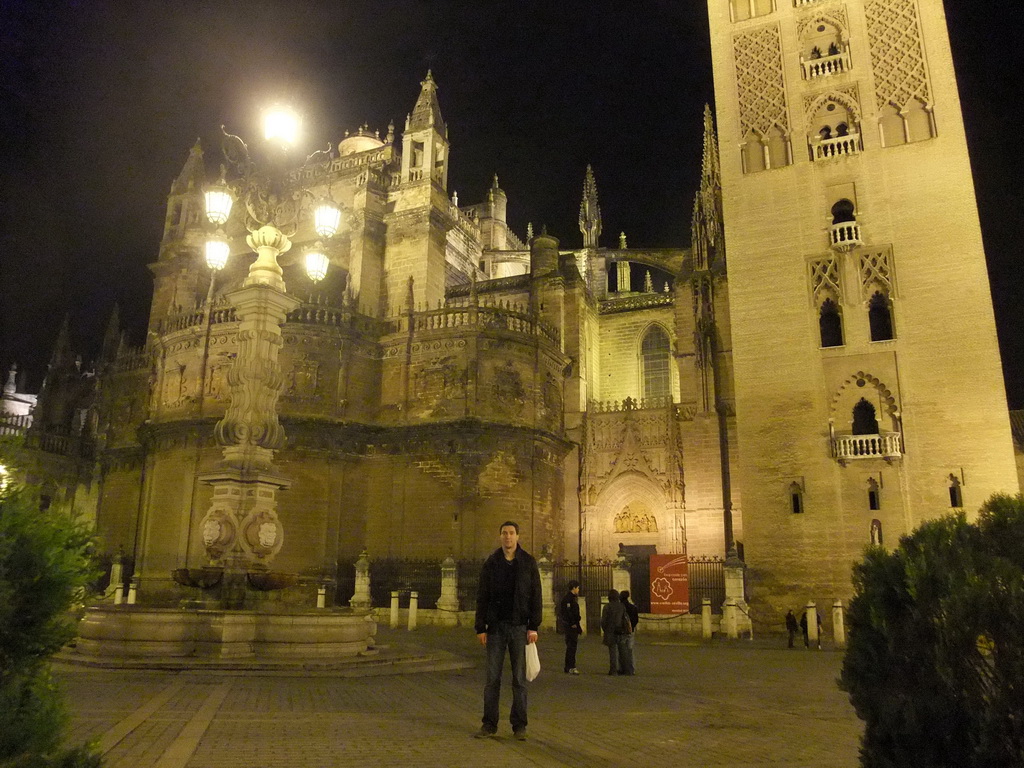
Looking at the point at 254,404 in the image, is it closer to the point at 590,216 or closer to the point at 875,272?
the point at 875,272

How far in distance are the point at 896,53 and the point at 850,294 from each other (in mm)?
7640

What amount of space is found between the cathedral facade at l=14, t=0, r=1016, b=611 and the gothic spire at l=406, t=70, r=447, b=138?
123 millimetres

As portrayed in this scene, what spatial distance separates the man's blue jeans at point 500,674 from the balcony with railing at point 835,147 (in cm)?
2104

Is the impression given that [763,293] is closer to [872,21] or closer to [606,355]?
[872,21]

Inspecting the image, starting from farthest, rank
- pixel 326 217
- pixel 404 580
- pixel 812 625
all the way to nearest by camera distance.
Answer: pixel 404 580 < pixel 812 625 < pixel 326 217

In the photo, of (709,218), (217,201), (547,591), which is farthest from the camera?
(709,218)

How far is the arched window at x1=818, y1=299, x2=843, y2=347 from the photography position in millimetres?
22297

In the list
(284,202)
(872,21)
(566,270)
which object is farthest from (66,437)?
(872,21)

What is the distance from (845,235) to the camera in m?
22.3

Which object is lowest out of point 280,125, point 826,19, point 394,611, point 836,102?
point 394,611

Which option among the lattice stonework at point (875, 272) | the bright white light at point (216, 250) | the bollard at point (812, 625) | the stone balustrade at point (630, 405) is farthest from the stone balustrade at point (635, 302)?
the bright white light at point (216, 250)

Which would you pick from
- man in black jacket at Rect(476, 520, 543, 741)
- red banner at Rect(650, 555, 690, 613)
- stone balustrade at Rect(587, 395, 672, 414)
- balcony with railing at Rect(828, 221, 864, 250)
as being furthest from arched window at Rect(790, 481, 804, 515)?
man in black jacket at Rect(476, 520, 543, 741)

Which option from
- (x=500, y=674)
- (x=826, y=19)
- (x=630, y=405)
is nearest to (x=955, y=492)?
(x=630, y=405)

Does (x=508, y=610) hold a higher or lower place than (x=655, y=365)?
lower
